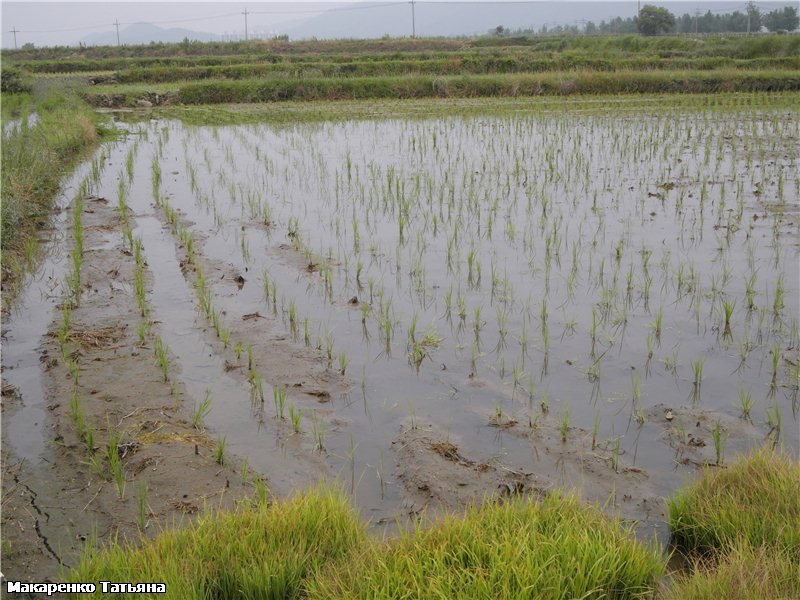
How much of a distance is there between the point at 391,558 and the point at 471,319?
2.30 meters

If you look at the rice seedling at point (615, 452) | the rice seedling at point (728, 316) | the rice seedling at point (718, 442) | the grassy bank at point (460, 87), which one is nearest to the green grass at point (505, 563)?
the rice seedling at point (615, 452)

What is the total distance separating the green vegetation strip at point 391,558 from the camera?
72.4 inches

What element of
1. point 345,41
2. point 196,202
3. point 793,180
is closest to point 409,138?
point 196,202

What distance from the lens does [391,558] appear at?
6.48 feet

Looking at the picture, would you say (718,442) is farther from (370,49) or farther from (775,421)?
(370,49)

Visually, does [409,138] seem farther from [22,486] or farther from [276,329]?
[22,486]

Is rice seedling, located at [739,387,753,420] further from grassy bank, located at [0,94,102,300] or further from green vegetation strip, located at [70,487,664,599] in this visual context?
grassy bank, located at [0,94,102,300]

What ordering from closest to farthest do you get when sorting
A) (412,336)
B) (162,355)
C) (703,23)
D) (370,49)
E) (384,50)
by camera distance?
(162,355) → (412,336) → (384,50) → (370,49) → (703,23)

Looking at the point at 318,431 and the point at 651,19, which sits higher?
the point at 651,19

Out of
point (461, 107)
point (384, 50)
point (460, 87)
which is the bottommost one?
point (461, 107)

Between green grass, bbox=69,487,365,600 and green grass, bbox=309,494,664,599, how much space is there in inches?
3.9

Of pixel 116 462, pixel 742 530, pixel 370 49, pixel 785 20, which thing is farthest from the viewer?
pixel 785 20

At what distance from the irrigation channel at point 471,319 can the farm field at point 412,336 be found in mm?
17

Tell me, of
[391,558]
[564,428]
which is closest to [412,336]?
[564,428]
